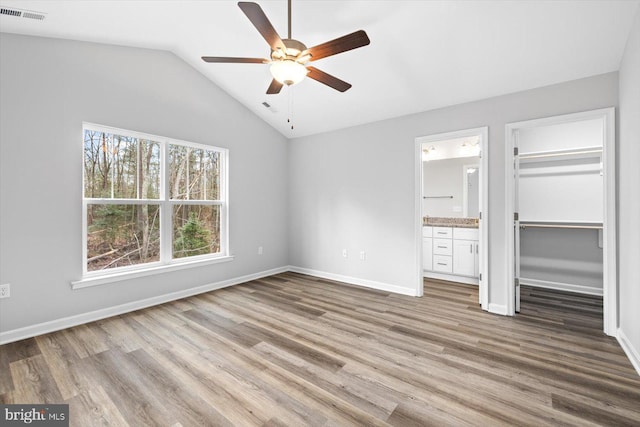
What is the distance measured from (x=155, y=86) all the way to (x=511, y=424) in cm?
462

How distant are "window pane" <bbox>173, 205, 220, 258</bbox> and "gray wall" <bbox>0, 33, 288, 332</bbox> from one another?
0.34m

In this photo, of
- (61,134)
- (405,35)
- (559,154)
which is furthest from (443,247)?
(61,134)

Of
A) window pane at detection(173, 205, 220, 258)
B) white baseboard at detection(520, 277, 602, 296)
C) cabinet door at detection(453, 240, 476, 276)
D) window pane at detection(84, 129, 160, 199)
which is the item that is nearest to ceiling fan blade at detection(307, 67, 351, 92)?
window pane at detection(84, 129, 160, 199)

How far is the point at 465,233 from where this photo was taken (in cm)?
452

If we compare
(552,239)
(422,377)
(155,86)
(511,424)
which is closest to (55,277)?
(155,86)

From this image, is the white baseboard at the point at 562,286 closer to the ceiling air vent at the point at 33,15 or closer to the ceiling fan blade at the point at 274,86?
the ceiling fan blade at the point at 274,86

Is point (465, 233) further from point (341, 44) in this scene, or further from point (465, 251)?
point (341, 44)

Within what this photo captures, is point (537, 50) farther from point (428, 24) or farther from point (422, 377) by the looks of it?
point (422, 377)

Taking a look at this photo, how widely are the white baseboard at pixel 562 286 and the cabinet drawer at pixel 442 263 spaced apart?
1.06 m

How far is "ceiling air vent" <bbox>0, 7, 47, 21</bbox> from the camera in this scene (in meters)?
2.30

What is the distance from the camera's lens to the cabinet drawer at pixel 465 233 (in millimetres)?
4430

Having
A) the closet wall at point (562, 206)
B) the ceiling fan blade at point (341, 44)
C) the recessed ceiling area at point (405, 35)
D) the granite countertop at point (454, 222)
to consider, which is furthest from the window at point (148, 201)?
the closet wall at point (562, 206)

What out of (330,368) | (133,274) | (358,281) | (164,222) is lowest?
(330,368)

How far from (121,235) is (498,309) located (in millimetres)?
4538
